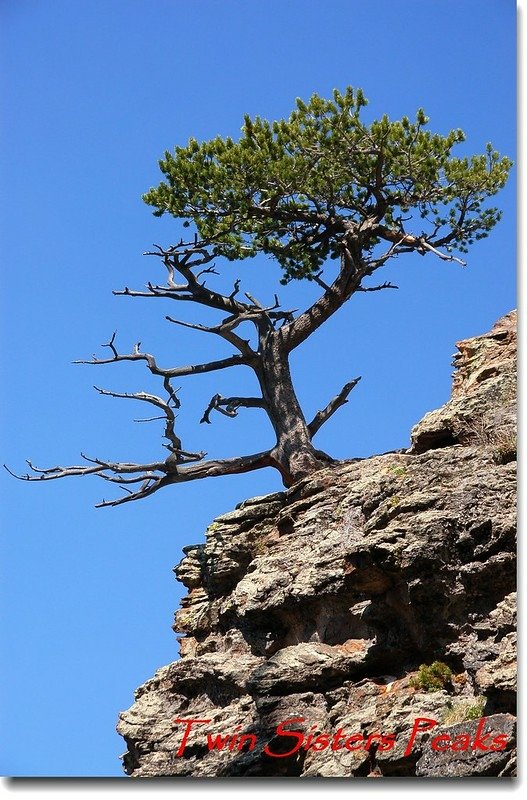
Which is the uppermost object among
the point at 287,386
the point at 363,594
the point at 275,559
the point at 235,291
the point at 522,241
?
the point at 235,291

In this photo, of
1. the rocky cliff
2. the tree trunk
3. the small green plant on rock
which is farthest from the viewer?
the tree trunk

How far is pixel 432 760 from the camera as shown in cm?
1048

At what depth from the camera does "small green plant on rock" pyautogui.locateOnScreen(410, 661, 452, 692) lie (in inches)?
466

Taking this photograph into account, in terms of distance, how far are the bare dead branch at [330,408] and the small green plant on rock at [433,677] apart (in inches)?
284

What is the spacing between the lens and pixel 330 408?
19.1 meters

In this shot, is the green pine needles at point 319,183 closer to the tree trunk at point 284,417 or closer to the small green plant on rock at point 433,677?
Result: the tree trunk at point 284,417

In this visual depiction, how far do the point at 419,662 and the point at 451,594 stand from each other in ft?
3.07

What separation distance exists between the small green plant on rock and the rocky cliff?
2cm

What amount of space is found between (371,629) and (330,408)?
21.3 ft

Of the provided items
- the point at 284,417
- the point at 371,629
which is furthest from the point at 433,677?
the point at 284,417

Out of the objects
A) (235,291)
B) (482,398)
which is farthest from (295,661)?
(235,291)

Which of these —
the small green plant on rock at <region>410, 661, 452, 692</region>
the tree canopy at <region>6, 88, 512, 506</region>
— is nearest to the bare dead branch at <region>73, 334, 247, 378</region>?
the tree canopy at <region>6, 88, 512, 506</region>

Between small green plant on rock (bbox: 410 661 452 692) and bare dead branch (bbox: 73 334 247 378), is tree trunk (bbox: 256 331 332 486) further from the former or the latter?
small green plant on rock (bbox: 410 661 452 692)

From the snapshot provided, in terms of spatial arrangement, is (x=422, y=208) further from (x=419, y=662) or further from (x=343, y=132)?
(x=419, y=662)
